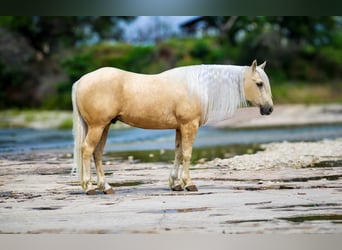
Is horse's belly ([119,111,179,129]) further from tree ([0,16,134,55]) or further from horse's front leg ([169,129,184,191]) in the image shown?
tree ([0,16,134,55])

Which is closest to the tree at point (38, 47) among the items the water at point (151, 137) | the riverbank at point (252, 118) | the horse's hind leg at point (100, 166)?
the riverbank at point (252, 118)

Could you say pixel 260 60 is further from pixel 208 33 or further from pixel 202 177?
pixel 202 177

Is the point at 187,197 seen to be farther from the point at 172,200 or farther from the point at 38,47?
the point at 38,47

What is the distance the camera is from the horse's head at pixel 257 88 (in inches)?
194

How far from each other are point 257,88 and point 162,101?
0.71 meters

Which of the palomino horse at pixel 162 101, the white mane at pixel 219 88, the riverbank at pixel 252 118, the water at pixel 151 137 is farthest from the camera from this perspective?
the riverbank at pixel 252 118

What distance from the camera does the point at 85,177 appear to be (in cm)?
485

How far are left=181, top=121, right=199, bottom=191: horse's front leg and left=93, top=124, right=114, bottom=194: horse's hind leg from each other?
54cm

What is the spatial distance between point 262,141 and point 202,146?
670 millimetres

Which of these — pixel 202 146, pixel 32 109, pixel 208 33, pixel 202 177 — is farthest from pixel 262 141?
pixel 32 109

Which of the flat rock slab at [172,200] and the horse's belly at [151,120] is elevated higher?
the horse's belly at [151,120]

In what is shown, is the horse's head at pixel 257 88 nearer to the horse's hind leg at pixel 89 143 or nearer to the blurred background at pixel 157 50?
the horse's hind leg at pixel 89 143

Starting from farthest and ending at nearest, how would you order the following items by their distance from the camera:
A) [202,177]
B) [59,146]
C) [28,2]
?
[59,146], [28,2], [202,177]

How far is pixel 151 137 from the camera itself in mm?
7164
